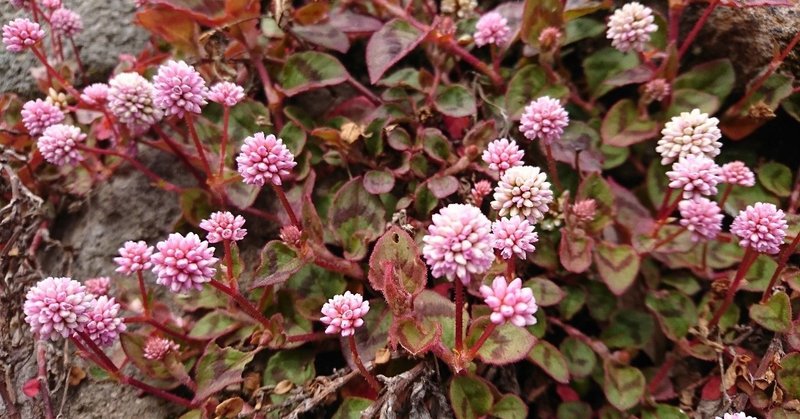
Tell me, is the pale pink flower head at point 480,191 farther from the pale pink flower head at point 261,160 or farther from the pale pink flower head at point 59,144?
the pale pink flower head at point 59,144

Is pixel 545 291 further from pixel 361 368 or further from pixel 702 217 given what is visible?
pixel 361 368

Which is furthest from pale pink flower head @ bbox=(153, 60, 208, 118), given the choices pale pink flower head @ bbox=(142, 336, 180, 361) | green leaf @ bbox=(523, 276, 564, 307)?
green leaf @ bbox=(523, 276, 564, 307)

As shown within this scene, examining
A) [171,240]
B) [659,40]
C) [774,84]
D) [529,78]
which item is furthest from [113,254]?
[774,84]

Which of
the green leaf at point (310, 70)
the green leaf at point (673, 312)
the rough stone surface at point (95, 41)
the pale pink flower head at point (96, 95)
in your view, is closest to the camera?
the green leaf at point (673, 312)

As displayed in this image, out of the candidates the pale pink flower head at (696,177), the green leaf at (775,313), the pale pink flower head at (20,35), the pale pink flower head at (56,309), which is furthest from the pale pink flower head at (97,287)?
the green leaf at (775,313)

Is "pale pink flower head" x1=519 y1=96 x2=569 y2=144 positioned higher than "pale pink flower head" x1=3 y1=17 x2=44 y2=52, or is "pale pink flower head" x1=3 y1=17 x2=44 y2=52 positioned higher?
"pale pink flower head" x1=3 y1=17 x2=44 y2=52

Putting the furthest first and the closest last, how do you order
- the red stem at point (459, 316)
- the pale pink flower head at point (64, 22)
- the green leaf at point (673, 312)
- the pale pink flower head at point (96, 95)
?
the pale pink flower head at point (64, 22), the pale pink flower head at point (96, 95), the green leaf at point (673, 312), the red stem at point (459, 316)

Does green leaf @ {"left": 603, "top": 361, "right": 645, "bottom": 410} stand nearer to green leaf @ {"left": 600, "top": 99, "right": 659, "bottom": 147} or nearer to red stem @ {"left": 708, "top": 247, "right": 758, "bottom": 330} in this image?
red stem @ {"left": 708, "top": 247, "right": 758, "bottom": 330}
